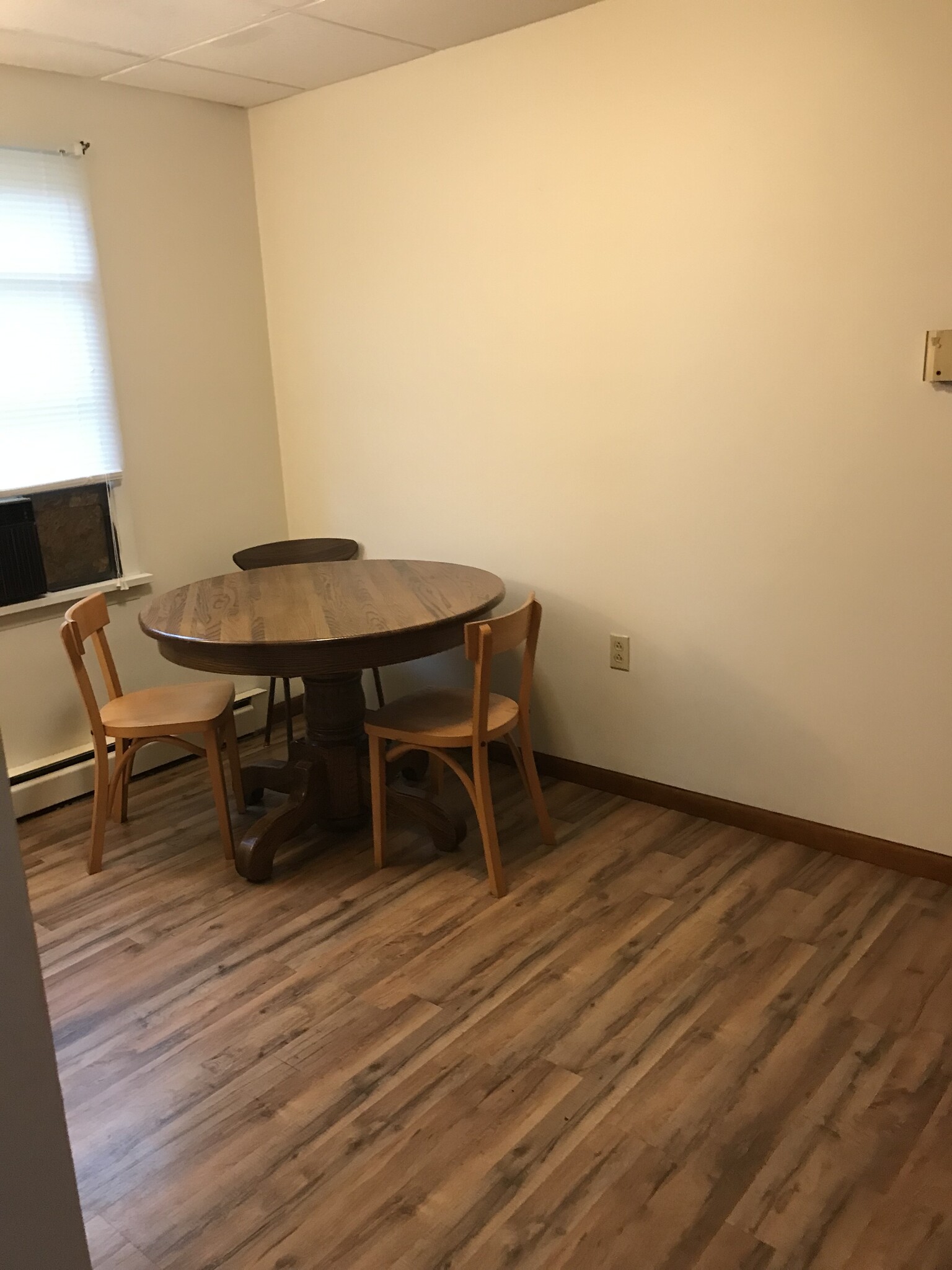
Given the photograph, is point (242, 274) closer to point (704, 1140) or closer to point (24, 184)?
point (24, 184)

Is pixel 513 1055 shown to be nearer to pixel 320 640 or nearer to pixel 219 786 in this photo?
pixel 320 640

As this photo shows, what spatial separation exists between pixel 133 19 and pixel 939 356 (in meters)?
2.23

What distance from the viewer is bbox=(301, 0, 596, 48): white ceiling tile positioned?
104 inches

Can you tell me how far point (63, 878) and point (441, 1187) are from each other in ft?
5.40

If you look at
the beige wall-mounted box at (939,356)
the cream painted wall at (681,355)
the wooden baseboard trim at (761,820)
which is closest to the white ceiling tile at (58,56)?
the cream painted wall at (681,355)

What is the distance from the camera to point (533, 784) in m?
2.92

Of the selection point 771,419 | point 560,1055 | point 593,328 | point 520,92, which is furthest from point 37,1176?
point 520,92

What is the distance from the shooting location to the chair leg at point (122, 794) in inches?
121

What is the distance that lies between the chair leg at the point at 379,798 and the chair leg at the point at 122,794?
78 cm

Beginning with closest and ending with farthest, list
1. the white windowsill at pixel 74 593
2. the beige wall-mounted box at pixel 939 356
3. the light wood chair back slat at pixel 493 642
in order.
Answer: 1. the beige wall-mounted box at pixel 939 356
2. the light wood chair back slat at pixel 493 642
3. the white windowsill at pixel 74 593

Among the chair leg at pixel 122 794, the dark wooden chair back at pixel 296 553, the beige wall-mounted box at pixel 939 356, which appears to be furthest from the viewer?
the dark wooden chair back at pixel 296 553

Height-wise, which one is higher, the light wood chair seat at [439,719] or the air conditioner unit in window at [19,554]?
the air conditioner unit in window at [19,554]

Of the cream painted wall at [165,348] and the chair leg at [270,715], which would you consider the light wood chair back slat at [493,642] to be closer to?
the chair leg at [270,715]

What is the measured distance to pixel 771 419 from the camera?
8.80 feet
